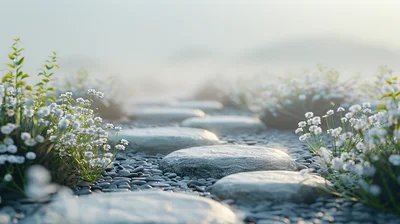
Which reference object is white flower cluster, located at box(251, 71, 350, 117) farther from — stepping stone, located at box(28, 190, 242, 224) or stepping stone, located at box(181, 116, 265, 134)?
stepping stone, located at box(28, 190, 242, 224)

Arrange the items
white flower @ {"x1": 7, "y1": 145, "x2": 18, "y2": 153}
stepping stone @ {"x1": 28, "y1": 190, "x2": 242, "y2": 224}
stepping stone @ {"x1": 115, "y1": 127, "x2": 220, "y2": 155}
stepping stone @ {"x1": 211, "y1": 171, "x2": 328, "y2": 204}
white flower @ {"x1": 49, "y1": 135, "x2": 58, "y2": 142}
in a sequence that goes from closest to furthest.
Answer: stepping stone @ {"x1": 28, "y1": 190, "x2": 242, "y2": 224}, white flower @ {"x1": 7, "y1": 145, "x2": 18, "y2": 153}, stepping stone @ {"x1": 211, "y1": 171, "x2": 328, "y2": 204}, white flower @ {"x1": 49, "y1": 135, "x2": 58, "y2": 142}, stepping stone @ {"x1": 115, "y1": 127, "x2": 220, "y2": 155}

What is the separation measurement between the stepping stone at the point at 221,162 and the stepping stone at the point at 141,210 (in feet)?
3.29

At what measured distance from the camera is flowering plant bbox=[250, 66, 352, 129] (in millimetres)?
6633

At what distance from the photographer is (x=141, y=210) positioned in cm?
255

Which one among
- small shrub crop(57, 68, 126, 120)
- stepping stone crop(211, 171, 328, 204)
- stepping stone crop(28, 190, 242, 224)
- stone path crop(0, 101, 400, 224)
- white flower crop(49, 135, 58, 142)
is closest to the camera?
stepping stone crop(28, 190, 242, 224)

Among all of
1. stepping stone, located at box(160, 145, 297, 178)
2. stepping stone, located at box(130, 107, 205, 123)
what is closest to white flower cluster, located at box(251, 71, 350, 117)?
stepping stone, located at box(130, 107, 205, 123)

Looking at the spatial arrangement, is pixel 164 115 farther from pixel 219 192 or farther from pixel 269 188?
pixel 269 188

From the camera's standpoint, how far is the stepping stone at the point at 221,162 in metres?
3.86

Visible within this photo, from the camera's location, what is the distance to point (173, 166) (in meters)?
4.04

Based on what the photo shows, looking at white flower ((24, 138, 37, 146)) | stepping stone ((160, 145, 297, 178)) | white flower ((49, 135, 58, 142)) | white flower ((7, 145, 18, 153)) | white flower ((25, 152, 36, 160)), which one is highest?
white flower ((49, 135, 58, 142))

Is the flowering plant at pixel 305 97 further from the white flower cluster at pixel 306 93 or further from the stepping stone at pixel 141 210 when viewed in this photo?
the stepping stone at pixel 141 210

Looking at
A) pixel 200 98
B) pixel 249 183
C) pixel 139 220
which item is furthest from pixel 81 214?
pixel 200 98

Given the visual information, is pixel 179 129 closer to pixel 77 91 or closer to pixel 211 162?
pixel 211 162

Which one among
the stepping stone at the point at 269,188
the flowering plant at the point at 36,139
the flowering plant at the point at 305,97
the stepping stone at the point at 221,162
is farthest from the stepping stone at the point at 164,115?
the stepping stone at the point at 269,188
